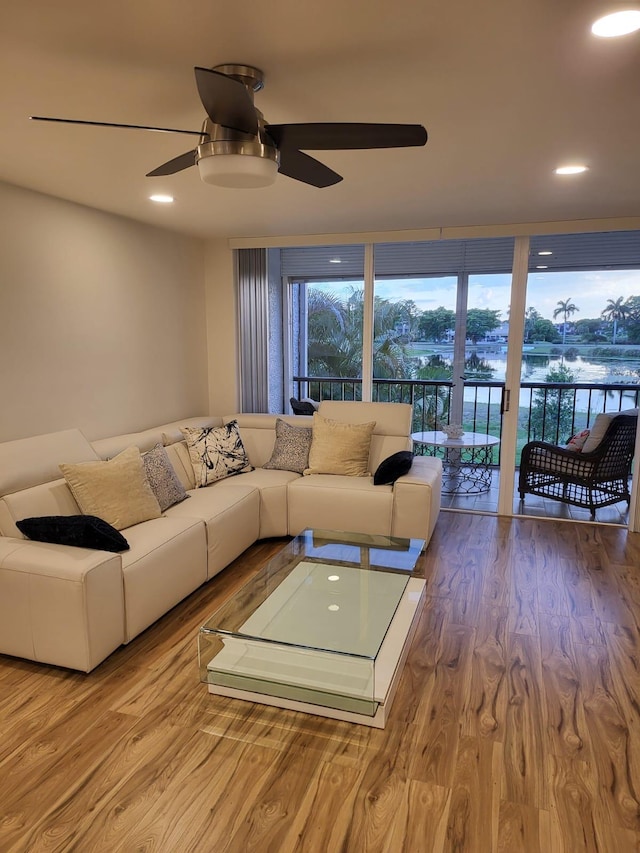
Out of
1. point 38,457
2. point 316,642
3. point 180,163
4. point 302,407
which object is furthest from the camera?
point 302,407

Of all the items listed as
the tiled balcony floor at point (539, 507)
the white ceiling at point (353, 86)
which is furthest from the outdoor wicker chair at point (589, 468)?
the white ceiling at point (353, 86)

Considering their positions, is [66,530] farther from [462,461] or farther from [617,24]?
[462,461]

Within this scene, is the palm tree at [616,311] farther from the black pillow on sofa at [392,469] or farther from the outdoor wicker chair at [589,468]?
the black pillow on sofa at [392,469]

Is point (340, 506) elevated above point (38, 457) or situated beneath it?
situated beneath

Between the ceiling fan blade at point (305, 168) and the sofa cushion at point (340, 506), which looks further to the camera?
the sofa cushion at point (340, 506)

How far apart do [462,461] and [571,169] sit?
319 cm

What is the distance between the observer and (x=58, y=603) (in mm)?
2418

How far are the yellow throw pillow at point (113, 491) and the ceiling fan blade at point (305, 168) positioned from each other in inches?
73.5

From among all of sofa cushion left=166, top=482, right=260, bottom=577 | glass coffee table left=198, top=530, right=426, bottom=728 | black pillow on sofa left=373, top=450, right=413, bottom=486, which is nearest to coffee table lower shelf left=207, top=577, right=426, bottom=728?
glass coffee table left=198, top=530, right=426, bottom=728

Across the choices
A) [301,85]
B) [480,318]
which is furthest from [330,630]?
[480,318]

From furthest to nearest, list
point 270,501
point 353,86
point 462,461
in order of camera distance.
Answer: point 462,461 < point 270,501 < point 353,86

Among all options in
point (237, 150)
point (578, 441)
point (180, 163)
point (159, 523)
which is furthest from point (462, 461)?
point (237, 150)

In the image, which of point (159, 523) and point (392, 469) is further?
point (392, 469)

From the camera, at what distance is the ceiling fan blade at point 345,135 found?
177 cm
